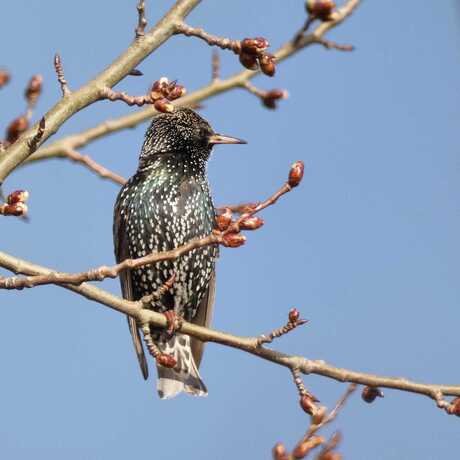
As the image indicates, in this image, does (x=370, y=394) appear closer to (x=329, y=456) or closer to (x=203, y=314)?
(x=329, y=456)

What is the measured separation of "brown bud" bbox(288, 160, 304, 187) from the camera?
2.52 metres

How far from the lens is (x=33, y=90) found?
2883mm

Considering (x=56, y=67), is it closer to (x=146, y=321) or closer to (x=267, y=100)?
(x=267, y=100)

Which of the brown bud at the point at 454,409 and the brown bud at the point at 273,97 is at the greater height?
the brown bud at the point at 273,97

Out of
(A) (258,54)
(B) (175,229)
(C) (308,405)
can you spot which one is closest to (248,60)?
(A) (258,54)

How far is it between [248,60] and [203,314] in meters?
2.56

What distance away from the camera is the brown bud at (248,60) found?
2557 mm

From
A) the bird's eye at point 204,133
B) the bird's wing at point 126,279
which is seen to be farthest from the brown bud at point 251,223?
the bird's eye at point 204,133

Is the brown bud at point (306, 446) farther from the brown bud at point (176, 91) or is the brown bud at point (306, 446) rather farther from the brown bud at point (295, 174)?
the brown bud at point (176, 91)

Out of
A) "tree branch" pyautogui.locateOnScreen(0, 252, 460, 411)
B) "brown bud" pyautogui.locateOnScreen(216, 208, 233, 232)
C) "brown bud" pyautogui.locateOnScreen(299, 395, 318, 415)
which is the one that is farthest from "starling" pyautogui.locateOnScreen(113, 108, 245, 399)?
"brown bud" pyautogui.locateOnScreen(216, 208, 233, 232)

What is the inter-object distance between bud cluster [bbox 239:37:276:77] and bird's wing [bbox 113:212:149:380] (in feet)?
7.00

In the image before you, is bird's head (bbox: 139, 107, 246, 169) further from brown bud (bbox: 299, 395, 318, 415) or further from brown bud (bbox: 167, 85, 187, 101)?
brown bud (bbox: 299, 395, 318, 415)

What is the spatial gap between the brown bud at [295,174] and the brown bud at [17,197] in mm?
757

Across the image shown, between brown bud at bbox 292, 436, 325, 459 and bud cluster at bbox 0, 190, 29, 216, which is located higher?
bud cluster at bbox 0, 190, 29, 216
